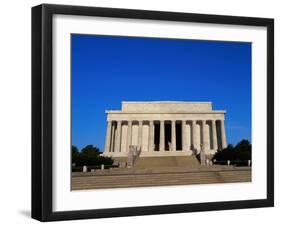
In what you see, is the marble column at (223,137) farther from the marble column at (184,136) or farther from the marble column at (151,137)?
the marble column at (151,137)

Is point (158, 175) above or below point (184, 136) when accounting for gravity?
below

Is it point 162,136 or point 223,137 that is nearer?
point 162,136

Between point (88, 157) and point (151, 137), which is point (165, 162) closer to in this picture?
point (151, 137)

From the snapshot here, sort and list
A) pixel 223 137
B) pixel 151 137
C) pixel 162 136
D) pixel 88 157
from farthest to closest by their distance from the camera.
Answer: pixel 223 137 < pixel 151 137 < pixel 162 136 < pixel 88 157

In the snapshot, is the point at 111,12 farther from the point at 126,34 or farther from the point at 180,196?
the point at 180,196

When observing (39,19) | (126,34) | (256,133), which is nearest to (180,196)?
(256,133)

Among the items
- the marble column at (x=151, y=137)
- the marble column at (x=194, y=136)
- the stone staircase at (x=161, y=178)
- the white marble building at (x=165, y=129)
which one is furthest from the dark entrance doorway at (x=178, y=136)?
the marble column at (x=151, y=137)

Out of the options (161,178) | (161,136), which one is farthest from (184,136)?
(161,178)

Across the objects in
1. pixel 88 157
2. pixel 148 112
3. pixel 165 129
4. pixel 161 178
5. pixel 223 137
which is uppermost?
pixel 148 112
